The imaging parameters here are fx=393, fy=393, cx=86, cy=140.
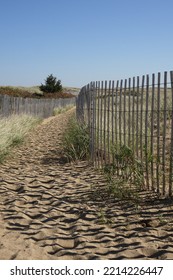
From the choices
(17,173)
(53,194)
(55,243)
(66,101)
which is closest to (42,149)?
(17,173)

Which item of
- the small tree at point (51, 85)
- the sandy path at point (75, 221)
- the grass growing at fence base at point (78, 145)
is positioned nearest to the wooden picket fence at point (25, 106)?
the grass growing at fence base at point (78, 145)

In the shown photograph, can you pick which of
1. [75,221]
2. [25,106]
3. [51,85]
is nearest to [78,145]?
[75,221]

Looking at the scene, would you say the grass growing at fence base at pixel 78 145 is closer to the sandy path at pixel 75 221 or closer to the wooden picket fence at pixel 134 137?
the wooden picket fence at pixel 134 137

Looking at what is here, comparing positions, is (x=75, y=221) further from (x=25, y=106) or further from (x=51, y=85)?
(x=51, y=85)

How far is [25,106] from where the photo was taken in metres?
18.4

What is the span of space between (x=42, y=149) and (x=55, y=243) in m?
6.37

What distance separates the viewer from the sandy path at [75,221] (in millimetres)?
3578

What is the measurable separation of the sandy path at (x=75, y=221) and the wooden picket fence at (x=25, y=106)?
334 inches

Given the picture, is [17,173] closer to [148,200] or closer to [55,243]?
[148,200]

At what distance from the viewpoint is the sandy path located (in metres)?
3.58

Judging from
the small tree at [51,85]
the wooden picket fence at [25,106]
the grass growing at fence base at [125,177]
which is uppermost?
the small tree at [51,85]

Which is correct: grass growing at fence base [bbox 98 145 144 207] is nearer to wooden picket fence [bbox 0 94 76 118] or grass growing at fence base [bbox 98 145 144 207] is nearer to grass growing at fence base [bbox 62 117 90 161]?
grass growing at fence base [bbox 62 117 90 161]

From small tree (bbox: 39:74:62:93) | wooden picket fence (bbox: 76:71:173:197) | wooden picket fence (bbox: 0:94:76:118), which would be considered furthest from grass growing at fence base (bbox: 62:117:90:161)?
small tree (bbox: 39:74:62:93)
